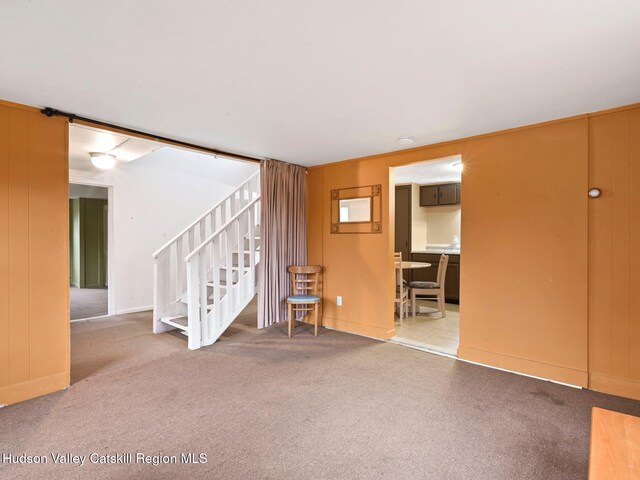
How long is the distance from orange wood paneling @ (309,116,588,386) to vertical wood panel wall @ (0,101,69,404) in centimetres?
343

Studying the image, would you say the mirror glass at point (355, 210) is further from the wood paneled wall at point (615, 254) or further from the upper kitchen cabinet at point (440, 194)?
the upper kitchen cabinet at point (440, 194)

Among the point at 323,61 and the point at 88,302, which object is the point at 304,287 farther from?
the point at 88,302

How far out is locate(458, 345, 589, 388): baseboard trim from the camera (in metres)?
2.68

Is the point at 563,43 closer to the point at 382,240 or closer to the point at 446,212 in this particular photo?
the point at 382,240

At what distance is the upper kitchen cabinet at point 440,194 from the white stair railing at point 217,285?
3.85 meters

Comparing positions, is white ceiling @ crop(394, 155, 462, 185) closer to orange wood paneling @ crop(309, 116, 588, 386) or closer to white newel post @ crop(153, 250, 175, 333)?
orange wood paneling @ crop(309, 116, 588, 386)

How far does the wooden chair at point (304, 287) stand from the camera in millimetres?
4073

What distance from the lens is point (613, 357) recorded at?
255cm

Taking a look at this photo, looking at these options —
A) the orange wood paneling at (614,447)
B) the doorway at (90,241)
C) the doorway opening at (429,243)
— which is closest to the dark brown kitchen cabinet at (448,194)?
the doorway opening at (429,243)

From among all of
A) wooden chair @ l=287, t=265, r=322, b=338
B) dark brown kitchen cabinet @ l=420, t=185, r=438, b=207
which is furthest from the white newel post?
dark brown kitchen cabinet @ l=420, t=185, r=438, b=207

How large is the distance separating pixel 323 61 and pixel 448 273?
16.0 ft

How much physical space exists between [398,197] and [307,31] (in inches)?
212

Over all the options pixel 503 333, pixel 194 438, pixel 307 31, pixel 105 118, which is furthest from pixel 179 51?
pixel 503 333

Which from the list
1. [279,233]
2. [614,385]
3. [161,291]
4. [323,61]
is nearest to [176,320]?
[161,291]
